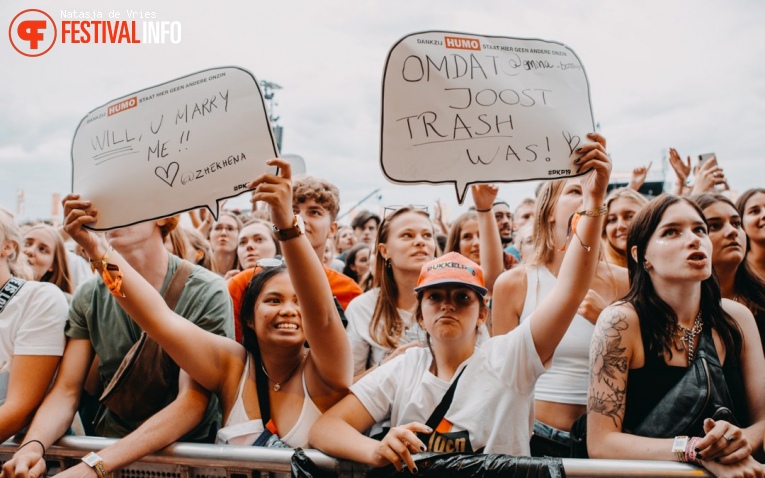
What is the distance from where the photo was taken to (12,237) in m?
2.70

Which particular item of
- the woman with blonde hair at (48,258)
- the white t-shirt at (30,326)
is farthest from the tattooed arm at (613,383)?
the woman with blonde hair at (48,258)

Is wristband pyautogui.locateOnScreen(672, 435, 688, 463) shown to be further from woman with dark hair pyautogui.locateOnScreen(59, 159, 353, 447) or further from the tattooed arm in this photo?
woman with dark hair pyautogui.locateOnScreen(59, 159, 353, 447)

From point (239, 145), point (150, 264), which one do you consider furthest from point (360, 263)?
point (239, 145)

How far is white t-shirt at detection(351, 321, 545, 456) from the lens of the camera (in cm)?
198

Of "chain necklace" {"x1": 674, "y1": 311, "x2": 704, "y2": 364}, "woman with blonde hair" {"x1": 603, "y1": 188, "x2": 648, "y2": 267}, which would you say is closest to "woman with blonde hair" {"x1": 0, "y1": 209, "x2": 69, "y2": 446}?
"chain necklace" {"x1": 674, "y1": 311, "x2": 704, "y2": 364}

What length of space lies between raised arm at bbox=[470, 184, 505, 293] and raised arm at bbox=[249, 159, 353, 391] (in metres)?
1.03

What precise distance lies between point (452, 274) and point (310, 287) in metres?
0.53

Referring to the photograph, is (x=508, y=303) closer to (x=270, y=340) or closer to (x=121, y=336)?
(x=270, y=340)

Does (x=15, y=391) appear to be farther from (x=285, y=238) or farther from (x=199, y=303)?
(x=285, y=238)

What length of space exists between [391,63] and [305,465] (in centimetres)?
146

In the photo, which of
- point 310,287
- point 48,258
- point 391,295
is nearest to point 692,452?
point 310,287

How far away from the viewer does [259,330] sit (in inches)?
93.3

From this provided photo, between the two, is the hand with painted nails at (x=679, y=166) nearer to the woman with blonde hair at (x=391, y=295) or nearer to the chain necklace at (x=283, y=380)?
the woman with blonde hair at (x=391, y=295)

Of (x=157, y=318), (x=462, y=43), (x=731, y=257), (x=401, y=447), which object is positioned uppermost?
(x=462, y=43)
